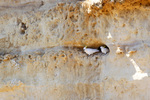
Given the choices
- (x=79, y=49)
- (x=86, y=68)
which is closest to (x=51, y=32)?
(x=79, y=49)

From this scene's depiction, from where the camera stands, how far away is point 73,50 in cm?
298

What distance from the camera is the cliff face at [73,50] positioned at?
259 cm

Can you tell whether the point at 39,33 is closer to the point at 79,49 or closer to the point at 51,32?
the point at 51,32

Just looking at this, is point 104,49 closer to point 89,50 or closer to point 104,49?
point 104,49

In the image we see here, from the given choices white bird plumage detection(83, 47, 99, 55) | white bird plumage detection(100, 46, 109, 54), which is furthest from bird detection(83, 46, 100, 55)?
white bird plumage detection(100, 46, 109, 54)

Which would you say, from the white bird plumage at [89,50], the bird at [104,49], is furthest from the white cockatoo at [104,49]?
the white bird plumage at [89,50]

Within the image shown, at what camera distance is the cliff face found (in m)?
2.59

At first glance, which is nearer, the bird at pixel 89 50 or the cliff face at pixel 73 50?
the cliff face at pixel 73 50

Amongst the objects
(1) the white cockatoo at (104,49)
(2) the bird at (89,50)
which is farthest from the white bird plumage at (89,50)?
(1) the white cockatoo at (104,49)

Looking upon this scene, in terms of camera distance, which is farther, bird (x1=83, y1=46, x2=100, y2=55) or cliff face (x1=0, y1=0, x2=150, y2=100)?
bird (x1=83, y1=46, x2=100, y2=55)

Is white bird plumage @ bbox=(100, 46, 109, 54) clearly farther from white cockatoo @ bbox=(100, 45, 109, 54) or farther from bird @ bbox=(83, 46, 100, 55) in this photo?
bird @ bbox=(83, 46, 100, 55)

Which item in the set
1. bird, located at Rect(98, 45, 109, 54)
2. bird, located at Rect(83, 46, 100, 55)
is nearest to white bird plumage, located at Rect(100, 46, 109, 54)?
bird, located at Rect(98, 45, 109, 54)

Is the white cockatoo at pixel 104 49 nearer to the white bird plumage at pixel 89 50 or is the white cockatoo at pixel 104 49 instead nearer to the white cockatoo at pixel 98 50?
the white cockatoo at pixel 98 50

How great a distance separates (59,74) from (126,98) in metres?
0.87
